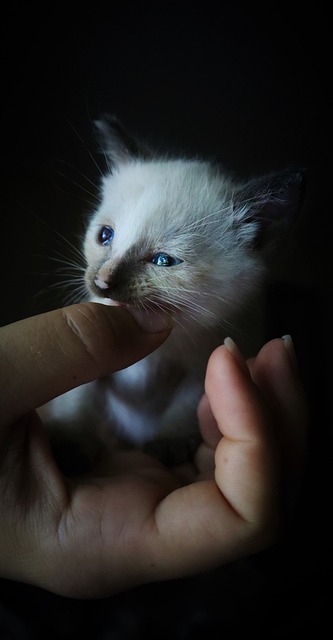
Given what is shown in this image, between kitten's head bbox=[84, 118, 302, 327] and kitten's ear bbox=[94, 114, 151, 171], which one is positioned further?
kitten's ear bbox=[94, 114, 151, 171]

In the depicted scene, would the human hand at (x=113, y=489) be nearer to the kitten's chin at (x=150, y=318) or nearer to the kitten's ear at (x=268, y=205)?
the kitten's chin at (x=150, y=318)

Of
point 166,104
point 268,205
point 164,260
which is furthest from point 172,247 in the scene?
point 166,104

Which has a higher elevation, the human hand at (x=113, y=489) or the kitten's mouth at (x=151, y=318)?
the kitten's mouth at (x=151, y=318)

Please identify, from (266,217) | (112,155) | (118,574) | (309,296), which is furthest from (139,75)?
(118,574)

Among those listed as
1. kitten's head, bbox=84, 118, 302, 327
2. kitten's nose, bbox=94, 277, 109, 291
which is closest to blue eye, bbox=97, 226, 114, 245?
A: kitten's head, bbox=84, 118, 302, 327

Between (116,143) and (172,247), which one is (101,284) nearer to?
(172,247)

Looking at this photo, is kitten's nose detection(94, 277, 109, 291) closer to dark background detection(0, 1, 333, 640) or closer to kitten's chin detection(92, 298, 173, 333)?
kitten's chin detection(92, 298, 173, 333)

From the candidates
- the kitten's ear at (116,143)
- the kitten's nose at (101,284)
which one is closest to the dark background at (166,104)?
the kitten's ear at (116,143)
